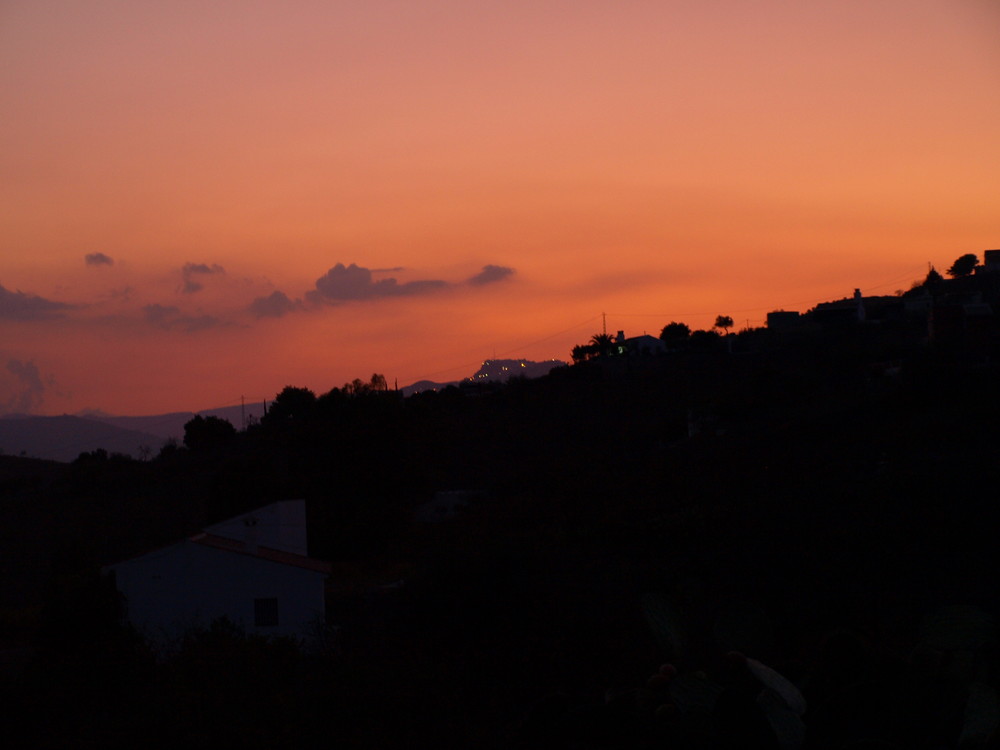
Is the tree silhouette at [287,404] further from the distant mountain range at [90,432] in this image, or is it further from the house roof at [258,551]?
the distant mountain range at [90,432]

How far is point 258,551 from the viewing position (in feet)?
90.1

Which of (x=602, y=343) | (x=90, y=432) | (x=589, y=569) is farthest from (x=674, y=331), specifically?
(x=90, y=432)

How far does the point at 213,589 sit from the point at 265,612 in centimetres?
144

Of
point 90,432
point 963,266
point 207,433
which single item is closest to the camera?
point 207,433

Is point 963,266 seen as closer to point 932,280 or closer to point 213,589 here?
point 932,280

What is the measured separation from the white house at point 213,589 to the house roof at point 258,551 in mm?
128

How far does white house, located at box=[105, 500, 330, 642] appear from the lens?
79.0ft

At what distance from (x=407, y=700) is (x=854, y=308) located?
209 feet

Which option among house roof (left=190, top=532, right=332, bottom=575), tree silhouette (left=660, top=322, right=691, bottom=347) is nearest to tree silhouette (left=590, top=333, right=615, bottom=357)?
tree silhouette (left=660, top=322, right=691, bottom=347)

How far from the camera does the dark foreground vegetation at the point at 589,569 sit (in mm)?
3338

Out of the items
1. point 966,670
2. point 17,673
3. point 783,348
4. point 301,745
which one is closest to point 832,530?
point 301,745

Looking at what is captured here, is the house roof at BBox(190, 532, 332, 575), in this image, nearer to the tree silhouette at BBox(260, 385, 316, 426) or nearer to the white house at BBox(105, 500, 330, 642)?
the white house at BBox(105, 500, 330, 642)

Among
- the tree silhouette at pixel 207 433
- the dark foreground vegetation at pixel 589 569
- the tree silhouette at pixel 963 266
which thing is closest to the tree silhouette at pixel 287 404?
the tree silhouette at pixel 207 433

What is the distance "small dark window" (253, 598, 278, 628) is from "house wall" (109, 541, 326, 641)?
8cm
